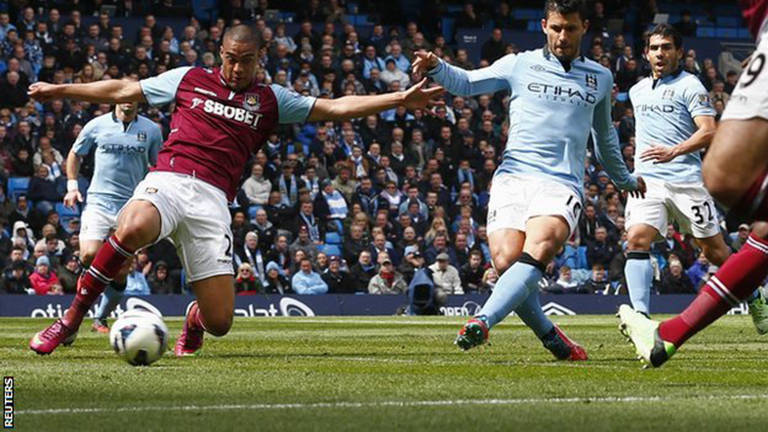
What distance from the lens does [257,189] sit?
82.5 ft

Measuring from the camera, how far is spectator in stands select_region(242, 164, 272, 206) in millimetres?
25047

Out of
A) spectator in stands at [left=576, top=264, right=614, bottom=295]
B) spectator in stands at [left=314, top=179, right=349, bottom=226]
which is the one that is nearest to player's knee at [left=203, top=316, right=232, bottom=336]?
spectator in stands at [left=314, top=179, right=349, bottom=226]

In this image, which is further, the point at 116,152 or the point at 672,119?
the point at 116,152

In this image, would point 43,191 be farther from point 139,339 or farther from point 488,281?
point 139,339

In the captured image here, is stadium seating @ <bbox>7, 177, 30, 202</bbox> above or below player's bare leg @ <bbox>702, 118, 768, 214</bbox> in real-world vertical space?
below

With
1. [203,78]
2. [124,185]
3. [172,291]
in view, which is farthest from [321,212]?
[203,78]

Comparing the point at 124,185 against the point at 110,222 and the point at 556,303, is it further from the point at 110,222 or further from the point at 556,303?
the point at 556,303

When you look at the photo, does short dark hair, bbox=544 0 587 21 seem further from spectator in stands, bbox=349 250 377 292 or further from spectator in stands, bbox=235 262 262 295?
spectator in stands, bbox=349 250 377 292

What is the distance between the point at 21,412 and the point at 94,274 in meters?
3.55

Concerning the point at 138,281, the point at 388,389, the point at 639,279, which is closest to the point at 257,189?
the point at 138,281

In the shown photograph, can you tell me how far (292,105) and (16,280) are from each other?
13.4 metres

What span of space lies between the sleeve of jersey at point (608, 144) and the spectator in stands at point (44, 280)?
13715 mm

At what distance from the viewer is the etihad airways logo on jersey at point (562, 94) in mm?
9703

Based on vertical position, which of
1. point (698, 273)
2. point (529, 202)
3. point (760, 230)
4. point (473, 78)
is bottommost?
point (698, 273)
